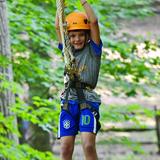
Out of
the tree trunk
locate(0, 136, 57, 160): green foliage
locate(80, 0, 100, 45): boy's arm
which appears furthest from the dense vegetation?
locate(80, 0, 100, 45): boy's arm

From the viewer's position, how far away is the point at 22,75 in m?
8.05

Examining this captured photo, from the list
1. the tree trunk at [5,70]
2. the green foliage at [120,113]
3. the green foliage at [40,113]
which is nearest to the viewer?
the tree trunk at [5,70]

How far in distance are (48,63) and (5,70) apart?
1249 mm

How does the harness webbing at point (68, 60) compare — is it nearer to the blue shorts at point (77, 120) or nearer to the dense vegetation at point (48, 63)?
the blue shorts at point (77, 120)

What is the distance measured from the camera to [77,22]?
13.6ft

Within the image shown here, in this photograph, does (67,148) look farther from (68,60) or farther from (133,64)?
(133,64)

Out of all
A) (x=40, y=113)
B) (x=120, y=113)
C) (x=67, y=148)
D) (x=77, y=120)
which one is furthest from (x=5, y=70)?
(x=67, y=148)

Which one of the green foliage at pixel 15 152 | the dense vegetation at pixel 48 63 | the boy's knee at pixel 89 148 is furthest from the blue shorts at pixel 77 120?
the green foliage at pixel 15 152

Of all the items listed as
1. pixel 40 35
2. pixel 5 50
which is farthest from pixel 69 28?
pixel 40 35

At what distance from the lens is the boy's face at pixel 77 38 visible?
416 cm

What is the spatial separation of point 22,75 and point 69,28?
13.0 feet

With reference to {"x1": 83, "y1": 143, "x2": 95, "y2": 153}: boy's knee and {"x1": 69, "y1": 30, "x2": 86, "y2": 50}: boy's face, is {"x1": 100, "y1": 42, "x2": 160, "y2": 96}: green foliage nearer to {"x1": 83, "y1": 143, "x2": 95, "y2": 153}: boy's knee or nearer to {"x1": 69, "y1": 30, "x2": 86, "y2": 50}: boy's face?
{"x1": 69, "y1": 30, "x2": 86, "y2": 50}: boy's face

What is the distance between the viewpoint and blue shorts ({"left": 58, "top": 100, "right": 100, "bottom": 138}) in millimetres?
4117

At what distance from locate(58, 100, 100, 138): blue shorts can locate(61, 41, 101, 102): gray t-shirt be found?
6 centimetres
